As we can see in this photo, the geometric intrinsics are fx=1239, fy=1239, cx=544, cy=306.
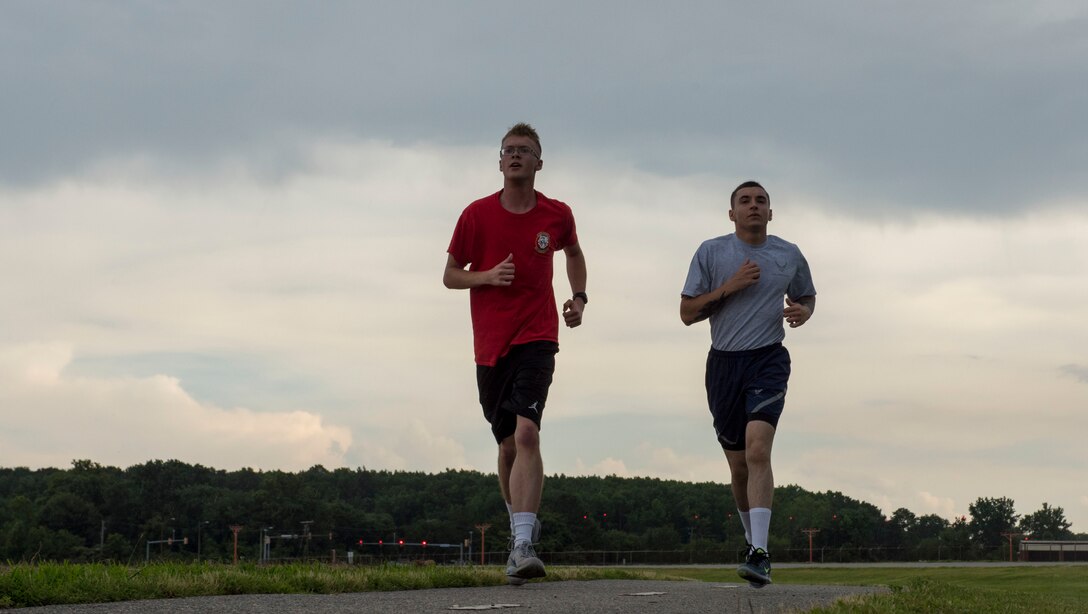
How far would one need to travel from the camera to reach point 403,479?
173375 mm

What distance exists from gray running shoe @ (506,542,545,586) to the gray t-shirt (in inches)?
77.3

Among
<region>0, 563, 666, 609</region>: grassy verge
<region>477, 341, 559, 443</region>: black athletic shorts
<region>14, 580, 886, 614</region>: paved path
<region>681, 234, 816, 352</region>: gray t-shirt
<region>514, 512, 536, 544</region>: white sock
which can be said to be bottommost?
<region>14, 580, 886, 614</region>: paved path

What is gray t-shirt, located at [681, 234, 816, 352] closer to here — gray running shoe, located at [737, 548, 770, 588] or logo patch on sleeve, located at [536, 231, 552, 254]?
logo patch on sleeve, located at [536, 231, 552, 254]

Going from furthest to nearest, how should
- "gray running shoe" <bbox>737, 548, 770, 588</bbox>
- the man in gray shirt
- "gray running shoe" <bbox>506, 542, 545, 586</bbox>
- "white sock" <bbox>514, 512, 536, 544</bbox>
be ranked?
1. the man in gray shirt
2. "gray running shoe" <bbox>737, 548, 770, 588</bbox>
3. "white sock" <bbox>514, 512, 536, 544</bbox>
4. "gray running shoe" <bbox>506, 542, 545, 586</bbox>

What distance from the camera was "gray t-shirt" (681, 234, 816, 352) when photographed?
324 inches

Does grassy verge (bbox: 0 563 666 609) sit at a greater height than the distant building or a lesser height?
greater

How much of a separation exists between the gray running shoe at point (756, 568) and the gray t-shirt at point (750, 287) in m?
1.35

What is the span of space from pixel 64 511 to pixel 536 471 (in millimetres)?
125149

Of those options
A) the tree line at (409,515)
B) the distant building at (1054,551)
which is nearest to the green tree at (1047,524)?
the tree line at (409,515)

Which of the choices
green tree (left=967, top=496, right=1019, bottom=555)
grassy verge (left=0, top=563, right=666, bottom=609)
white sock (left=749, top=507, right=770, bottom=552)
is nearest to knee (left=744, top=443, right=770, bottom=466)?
white sock (left=749, top=507, right=770, bottom=552)

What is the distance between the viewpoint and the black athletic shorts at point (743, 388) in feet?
26.3

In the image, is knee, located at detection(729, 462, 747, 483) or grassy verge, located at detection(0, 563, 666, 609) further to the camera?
knee, located at detection(729, 462, 747, 483)

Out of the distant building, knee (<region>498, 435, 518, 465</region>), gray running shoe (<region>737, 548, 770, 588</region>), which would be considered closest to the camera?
gray running shoe (<region>737, 548, 770, 588</region>)

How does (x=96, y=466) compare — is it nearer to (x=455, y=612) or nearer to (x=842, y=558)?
(x=842, y=558)
